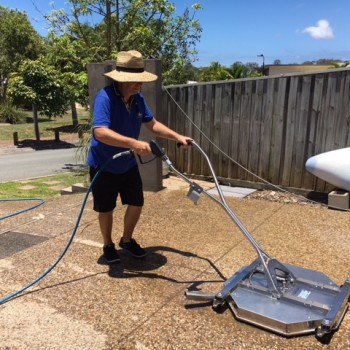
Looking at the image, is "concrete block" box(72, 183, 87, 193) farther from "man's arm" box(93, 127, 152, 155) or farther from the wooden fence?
"man's arm" box(93, 127, 152, 155)

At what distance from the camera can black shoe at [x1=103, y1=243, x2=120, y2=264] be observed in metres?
3.75

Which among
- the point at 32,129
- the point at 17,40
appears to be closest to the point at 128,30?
the point at 32,129

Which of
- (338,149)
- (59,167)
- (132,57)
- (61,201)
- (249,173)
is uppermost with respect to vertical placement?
(132,57)

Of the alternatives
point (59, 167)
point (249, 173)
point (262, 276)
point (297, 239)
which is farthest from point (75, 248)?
point (59, 167)

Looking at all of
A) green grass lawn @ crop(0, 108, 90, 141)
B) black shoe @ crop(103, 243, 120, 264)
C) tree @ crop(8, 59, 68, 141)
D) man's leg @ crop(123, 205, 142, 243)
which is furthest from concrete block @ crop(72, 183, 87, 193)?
tree @ crop(8, 59, 68, 141)

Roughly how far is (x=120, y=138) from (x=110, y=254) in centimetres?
120

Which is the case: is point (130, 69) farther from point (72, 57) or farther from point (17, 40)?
point (17, 40)

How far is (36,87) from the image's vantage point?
20875mm

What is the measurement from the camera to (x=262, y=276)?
124 inches

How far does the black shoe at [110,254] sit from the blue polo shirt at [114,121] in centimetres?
72

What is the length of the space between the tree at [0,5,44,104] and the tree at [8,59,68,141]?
771 centimetres

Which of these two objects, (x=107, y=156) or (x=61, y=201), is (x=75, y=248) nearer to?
(x=107, y=156)

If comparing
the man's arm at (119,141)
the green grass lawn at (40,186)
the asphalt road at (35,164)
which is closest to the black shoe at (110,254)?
the man's arm at (119,141)

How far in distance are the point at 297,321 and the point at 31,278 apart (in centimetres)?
217
